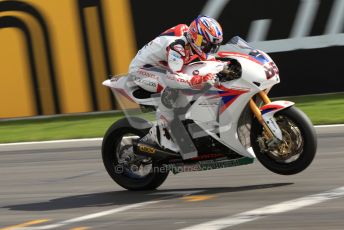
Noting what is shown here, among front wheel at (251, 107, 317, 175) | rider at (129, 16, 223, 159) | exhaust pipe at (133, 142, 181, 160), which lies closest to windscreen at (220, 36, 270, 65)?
rider at (129, 16, 223, 159)

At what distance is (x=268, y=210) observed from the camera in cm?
665

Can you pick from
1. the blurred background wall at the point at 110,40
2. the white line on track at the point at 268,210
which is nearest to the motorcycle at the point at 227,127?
the white line on track at the point at 268,210

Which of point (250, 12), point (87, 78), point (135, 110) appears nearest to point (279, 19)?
point (250, 12)

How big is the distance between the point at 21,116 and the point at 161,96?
33.9 feet

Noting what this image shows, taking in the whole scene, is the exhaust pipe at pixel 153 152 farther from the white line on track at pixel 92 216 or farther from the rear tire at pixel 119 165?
the white line on track at pixel 92 216

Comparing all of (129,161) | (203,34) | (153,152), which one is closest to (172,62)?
(203,34)

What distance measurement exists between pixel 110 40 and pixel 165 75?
30.7 ft

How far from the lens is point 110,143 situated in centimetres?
853

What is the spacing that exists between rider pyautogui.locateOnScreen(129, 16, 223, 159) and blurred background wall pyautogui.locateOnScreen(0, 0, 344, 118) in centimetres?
850

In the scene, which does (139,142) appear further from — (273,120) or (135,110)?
(273,120)

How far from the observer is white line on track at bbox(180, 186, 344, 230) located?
6.30 metres

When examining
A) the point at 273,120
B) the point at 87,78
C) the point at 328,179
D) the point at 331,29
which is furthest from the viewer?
the point at 87,78

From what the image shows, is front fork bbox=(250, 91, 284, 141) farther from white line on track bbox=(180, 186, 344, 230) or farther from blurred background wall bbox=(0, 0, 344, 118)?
blurred background wall bbox=(0, 0, 344, 118)

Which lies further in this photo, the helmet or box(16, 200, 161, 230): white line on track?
the helmet
